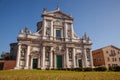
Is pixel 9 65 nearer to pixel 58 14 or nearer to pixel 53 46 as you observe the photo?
pixel 53 46

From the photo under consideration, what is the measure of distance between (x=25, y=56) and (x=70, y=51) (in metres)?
12.0

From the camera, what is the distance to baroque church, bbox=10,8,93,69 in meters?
28.4

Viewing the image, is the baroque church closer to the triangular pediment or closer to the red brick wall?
the triangular pediment

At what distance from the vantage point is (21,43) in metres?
28.2

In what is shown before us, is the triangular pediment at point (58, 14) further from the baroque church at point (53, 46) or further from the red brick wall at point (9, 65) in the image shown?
the red brick wall at point (9, 65)

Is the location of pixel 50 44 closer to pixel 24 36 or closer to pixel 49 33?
pixel 49 33

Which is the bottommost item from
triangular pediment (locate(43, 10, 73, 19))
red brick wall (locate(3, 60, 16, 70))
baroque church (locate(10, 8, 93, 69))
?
red brick wall (locate(3, 60, 16, 70))

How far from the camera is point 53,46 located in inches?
1230

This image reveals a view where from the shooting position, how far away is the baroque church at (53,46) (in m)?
28.4

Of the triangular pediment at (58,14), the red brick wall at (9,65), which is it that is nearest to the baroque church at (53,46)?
the triangular pediment at (58,14)

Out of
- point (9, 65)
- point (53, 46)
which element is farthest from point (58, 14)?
point (9, 65)

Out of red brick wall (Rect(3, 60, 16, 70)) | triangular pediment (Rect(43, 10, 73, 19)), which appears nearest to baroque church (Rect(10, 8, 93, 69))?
triangular pediment (Rect(43, 10, 73, 19))

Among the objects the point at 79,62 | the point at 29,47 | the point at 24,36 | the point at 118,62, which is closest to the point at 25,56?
the point at 29,47

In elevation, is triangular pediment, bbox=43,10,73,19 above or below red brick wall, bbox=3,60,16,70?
above
